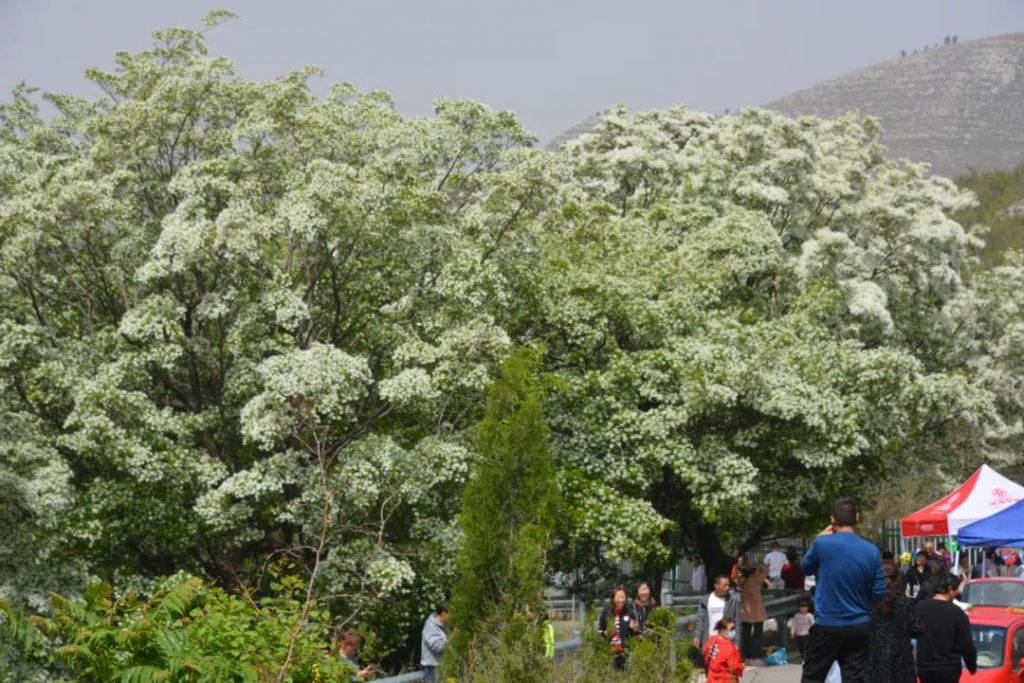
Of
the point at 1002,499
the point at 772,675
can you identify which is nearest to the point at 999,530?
the point at 1002,499

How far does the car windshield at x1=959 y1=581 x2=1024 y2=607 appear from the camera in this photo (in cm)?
1739

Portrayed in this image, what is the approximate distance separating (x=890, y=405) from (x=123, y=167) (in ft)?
45.3

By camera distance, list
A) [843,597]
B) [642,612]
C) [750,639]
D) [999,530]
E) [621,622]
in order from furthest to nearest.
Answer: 1. [750,639]
2. [999,530]
3. [642,612]
4. [621,622]
5. [843,597]

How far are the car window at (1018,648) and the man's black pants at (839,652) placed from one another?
264 inches

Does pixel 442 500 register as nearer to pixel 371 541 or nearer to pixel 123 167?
pixel 371 541

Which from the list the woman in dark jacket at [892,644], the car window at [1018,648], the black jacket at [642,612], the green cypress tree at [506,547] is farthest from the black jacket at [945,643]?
the black jacket at [642,612]

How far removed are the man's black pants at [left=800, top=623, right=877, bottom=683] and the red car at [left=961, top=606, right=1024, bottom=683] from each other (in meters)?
6.33

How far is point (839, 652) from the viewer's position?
9.12 meters

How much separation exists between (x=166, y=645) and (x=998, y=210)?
88.1 meters

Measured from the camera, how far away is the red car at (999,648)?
585 inches

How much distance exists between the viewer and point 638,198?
34906mm

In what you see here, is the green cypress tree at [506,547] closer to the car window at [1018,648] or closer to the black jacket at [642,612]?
the black jacket at [642,612]

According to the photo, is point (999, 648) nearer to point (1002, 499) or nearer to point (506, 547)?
point (506, 547)

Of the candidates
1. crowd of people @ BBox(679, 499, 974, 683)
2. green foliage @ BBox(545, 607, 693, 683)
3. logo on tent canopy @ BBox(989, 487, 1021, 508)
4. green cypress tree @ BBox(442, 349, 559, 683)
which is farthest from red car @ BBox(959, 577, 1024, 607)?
green cypress tree @ BBox(442, 349, 559, 683)
